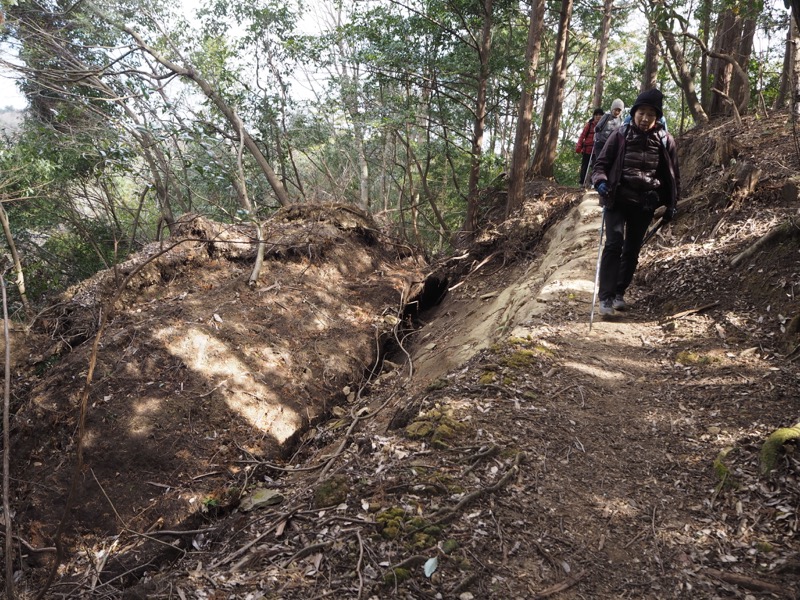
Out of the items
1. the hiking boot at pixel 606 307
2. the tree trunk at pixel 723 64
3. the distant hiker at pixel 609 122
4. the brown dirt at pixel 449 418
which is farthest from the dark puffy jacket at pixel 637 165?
the tree trunk at pixel 723 64

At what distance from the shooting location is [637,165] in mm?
4793

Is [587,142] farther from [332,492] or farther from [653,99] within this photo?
[332,492]

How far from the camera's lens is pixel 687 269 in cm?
570

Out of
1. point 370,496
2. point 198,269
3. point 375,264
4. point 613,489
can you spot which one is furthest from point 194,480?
point 375,264

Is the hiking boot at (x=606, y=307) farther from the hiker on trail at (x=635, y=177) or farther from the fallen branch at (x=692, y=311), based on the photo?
the fallen branch at (x=692, y=311)

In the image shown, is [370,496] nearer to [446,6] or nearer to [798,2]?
[798,2]

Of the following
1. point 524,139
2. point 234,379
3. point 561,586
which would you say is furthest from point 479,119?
point 561,586

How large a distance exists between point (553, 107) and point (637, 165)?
759 centimetres

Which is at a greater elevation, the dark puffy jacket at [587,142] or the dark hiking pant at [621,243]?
the dark puffy jacket at [587,142]

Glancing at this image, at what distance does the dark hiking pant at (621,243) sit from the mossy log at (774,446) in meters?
2.50

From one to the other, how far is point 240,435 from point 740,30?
12.6 meters

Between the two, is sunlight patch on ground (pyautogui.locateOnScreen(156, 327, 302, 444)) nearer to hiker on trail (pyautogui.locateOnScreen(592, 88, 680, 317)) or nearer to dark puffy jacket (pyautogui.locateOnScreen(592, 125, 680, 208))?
hiker on trail (pyautogui.locateOnScreen(592, 88, 680, 317))

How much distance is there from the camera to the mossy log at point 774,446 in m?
2.90

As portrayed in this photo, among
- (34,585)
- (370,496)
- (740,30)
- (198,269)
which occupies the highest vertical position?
(740,30)
